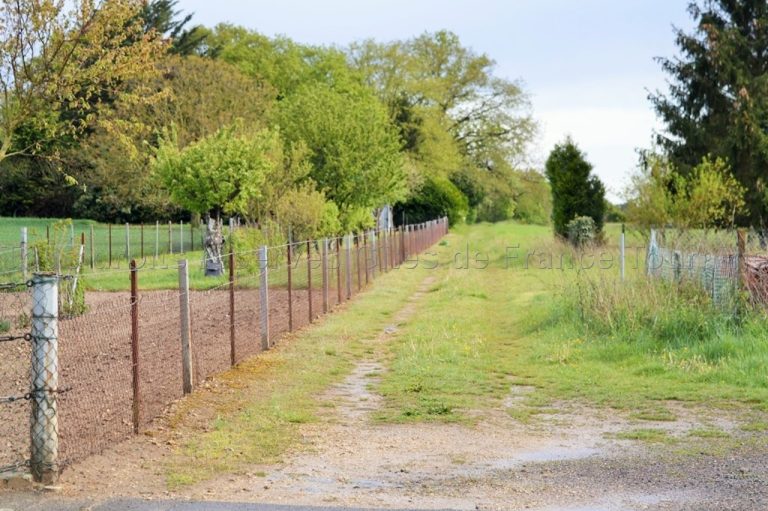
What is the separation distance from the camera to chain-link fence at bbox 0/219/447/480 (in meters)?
7.52

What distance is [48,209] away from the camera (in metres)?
66.1

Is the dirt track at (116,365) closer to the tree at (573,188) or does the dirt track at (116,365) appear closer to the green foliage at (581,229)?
the green foliage at (581,229)

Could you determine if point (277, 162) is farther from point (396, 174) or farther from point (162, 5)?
point (162, 5)

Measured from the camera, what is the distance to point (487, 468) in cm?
798

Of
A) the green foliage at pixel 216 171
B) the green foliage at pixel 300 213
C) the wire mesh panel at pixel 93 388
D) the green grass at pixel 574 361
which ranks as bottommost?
the green grass at pixel 574 361

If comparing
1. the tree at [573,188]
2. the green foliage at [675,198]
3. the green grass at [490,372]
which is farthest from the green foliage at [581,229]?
the green grass at [490,372]

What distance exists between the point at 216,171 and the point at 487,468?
22201mm

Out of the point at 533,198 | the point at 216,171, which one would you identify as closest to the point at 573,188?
the point at 216,171

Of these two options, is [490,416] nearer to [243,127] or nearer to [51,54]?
[51,54]

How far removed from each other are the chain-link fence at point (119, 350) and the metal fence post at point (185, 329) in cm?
1

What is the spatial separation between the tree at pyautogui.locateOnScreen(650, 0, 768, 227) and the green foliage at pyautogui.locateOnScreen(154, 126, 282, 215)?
17.8 m

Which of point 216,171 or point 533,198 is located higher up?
point 216,171

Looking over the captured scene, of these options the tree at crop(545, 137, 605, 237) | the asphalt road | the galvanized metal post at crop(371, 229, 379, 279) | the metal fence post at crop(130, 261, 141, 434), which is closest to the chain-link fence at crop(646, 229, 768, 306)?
the metal fence post at crop(130, 261, 141, 434)

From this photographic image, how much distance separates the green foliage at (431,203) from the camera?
227 ft
